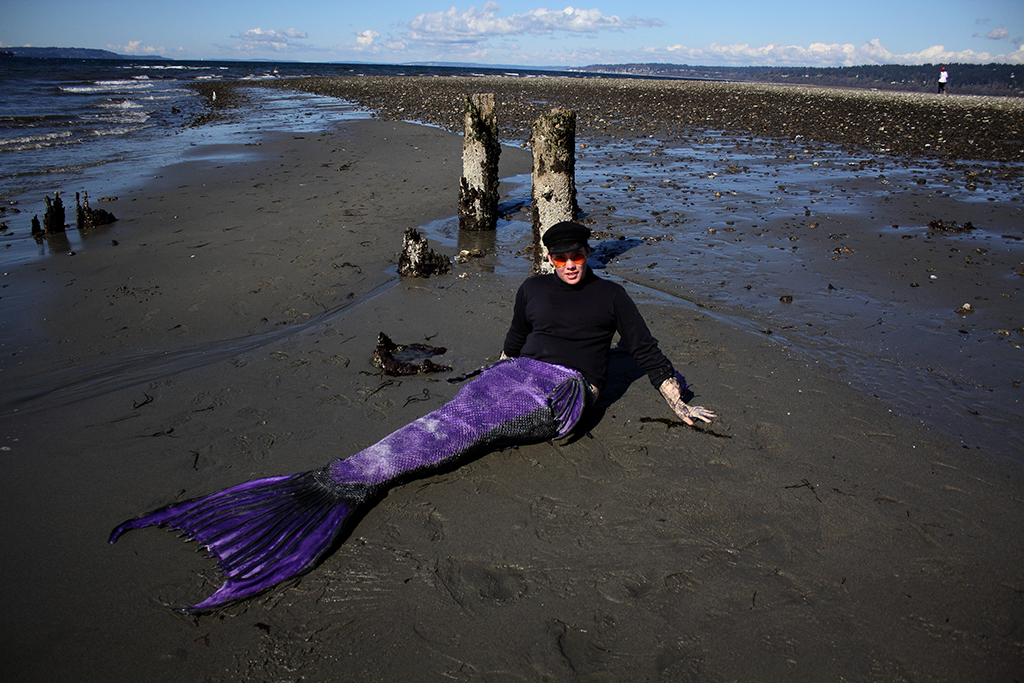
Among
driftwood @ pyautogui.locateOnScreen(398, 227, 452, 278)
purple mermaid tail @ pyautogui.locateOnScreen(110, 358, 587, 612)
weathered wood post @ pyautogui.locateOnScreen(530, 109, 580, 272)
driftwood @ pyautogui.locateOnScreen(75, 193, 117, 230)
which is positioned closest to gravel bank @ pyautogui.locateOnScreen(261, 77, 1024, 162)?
weathered wood post @ pyautogui.locateOnScreen(530, 109, 580, 272)

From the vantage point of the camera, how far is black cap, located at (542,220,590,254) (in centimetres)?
380

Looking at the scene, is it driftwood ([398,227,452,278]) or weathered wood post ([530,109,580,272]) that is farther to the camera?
weathered wood post ([530,109,580,272])

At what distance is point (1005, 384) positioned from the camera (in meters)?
4.71

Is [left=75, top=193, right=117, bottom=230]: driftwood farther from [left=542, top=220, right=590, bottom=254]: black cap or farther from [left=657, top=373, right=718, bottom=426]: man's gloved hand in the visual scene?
[left=657, top=373, right=718, bottom=426]: man's gloved hand

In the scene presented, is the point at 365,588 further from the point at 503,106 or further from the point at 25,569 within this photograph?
the point at 503,106

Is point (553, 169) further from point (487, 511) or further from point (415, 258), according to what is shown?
point (487, 511)

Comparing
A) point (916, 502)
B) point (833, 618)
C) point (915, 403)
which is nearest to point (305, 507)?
point (833, 618)

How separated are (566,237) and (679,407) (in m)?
1.41

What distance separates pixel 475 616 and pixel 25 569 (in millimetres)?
2327

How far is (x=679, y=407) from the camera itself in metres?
4.00

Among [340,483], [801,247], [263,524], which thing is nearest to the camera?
[263,524]

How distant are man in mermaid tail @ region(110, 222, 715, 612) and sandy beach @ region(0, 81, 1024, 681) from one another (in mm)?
131

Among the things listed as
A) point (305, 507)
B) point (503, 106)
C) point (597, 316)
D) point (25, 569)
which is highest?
point (503, 106)

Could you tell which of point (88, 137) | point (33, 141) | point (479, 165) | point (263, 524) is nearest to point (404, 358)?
point (263, 524)
